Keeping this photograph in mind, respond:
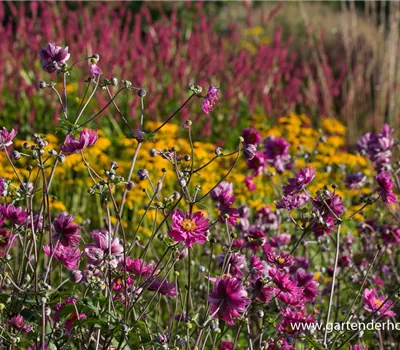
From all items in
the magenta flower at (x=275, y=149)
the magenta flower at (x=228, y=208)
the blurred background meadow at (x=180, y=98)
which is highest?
the magenta flower at (x=228, y=208)

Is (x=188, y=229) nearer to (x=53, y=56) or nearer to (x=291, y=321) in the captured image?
(x=291, y=321)

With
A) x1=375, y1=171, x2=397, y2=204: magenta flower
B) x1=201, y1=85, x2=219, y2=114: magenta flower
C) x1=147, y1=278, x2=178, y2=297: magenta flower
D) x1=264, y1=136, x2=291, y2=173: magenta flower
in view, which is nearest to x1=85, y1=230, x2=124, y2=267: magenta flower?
x1=147, y1=278, x2=178, y2=297: magenta flower

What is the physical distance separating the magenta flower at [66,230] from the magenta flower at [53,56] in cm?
38

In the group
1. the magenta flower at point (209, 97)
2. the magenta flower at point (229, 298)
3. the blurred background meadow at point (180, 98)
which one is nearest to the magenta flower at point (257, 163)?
the magenta flower at point (209, 97)

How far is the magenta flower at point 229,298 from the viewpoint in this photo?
163 cm

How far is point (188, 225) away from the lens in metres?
1.77

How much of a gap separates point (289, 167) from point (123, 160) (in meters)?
1.81

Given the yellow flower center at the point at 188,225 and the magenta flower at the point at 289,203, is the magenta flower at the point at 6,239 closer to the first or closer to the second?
the yellow flower center at the point at 188,225

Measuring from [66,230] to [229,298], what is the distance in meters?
0.48

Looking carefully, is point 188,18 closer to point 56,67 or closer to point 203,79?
point 203,79

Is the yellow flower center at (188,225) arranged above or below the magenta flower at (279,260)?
above

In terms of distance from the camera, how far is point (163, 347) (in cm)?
170

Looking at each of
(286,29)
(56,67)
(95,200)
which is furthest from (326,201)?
(286,29)

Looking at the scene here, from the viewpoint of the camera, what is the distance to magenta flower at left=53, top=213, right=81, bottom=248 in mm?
1872
